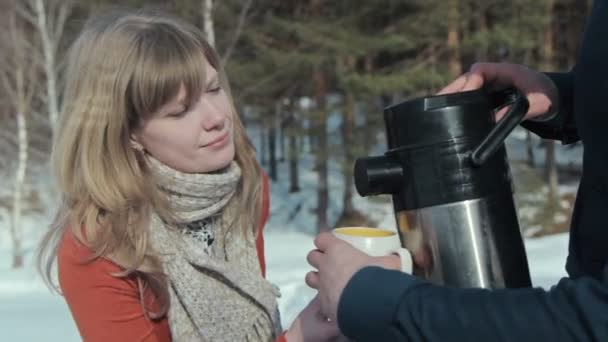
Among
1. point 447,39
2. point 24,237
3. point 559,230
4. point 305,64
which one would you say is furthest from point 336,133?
point 24,237

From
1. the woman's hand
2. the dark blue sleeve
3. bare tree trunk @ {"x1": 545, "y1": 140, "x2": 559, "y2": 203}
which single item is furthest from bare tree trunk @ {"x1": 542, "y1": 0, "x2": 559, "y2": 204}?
the dark blue sleeve

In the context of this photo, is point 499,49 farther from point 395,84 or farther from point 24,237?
point 24,237

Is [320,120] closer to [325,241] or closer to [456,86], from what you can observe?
[456,86]

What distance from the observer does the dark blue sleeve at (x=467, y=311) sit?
2.90 feet

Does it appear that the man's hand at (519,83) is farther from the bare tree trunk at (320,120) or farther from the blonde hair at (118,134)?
the bare tree trunk at (320,120)

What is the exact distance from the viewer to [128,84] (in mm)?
1547

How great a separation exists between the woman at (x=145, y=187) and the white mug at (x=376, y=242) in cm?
26

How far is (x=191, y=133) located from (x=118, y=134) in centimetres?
18

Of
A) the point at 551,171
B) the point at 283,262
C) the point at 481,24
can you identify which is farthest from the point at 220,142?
the point at 551,171

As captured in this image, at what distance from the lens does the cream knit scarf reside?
1612 mm

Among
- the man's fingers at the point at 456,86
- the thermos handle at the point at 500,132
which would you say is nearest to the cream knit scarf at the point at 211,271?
the man's fingers at the point at 456,86

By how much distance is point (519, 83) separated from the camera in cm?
143

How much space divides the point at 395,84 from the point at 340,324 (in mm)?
12236

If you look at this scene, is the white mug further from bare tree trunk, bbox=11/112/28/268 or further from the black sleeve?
bare tree trunk, bbox=11/112/28/268
